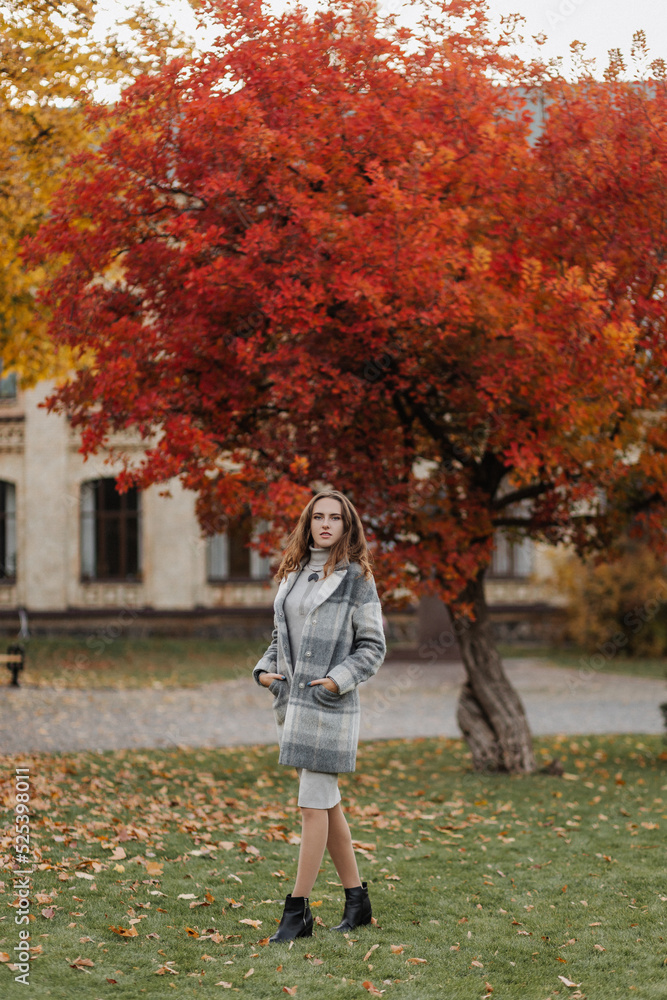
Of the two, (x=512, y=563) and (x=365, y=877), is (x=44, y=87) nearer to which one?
(x=365, y=877)

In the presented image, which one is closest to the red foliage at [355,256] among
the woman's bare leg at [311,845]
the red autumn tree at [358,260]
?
the red autumn tree at [358,260]

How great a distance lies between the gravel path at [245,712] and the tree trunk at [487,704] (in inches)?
127

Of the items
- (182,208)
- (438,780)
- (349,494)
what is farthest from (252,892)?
(182,208)

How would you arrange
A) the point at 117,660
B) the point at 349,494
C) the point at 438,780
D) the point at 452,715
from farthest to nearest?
the point at 117,660 < the point at 452,715 < the point at 438,780 < the point at 349,494

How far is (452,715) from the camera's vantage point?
48.0 feet

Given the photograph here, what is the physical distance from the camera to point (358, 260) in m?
6.89

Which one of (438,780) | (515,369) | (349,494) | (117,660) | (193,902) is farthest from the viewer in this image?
(117,660)

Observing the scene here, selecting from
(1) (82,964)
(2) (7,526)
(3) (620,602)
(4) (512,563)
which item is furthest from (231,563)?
(1) (82,964)

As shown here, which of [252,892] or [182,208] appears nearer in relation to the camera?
[252,892]

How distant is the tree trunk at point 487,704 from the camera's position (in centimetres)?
932

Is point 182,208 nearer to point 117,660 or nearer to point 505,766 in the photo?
point 505,766

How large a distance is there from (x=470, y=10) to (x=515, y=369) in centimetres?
255

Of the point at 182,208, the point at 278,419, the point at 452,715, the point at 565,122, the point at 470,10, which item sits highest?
the point at 470,10

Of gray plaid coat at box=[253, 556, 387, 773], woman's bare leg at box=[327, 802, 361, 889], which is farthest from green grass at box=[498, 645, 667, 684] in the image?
gray plaid coat at box=[253, 556, 387, 773]
